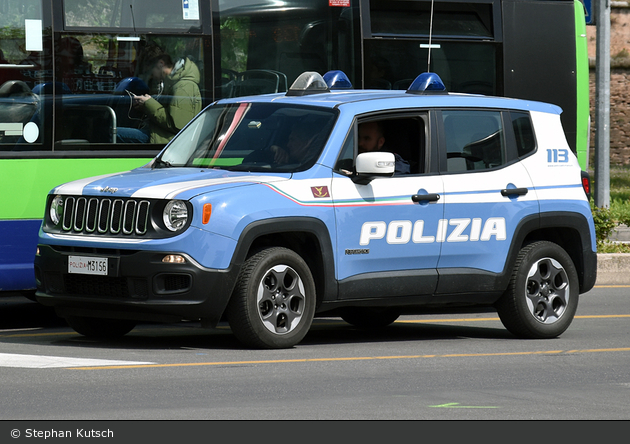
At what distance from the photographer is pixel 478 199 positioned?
9531 mm

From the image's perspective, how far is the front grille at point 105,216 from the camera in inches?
330

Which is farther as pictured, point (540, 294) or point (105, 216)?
point (540, 294)

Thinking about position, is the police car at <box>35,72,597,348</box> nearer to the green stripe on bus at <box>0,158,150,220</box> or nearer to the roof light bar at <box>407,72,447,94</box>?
the roof light bar at <box>407,72,447,94</box>

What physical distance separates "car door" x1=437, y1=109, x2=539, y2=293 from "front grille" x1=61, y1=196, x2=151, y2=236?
236 centimetres

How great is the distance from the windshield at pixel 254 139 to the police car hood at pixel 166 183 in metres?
0.21

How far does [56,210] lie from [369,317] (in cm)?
307

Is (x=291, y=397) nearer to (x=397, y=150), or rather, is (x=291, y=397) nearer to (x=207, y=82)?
(x=397, y=150)

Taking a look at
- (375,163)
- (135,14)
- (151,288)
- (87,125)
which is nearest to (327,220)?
(375,163)

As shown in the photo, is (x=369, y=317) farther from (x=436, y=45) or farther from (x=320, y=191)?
(x=436, y=45)

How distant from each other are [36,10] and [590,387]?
5557mm

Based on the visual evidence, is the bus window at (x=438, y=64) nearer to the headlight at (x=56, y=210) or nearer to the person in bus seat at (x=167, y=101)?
the person in bus seat at (x=167, y=101)

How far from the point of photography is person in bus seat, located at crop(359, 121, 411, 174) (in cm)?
938

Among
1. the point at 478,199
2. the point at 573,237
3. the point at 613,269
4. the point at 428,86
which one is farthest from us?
the point at 613,269
